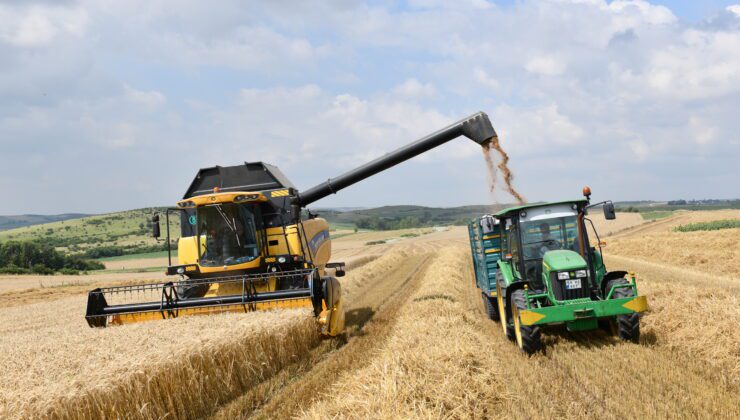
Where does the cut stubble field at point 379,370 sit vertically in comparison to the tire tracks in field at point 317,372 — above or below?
above

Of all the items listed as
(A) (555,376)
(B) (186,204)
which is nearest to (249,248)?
(B) (186,204)

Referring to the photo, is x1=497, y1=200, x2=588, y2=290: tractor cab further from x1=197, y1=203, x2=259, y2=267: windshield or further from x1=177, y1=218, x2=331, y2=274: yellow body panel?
x1=197, y1=203, x2=259, y2=267: windshield

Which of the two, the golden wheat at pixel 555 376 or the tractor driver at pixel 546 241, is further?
the tractor driver at pixel 546 241

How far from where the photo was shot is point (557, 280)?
24.4 ft

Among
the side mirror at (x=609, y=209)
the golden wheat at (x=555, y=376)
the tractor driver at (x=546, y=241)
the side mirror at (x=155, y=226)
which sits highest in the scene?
the side mirror at (x=155, y=226)

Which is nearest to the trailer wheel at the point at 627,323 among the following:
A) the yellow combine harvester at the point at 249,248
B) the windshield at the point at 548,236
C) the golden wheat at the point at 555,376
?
the golden wheat at the point at 555,376

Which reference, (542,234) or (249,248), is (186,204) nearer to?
(249,248)

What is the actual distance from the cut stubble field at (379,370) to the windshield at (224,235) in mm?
2371

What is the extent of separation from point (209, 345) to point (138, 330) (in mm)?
1509

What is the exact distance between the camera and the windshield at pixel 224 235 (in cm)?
986

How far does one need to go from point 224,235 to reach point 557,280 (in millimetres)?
5987

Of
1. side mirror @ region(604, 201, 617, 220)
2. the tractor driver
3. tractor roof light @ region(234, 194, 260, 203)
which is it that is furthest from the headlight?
side mirror @ region(604, 201, 617, 220)

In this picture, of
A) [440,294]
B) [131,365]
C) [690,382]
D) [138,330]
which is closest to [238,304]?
[138,330]

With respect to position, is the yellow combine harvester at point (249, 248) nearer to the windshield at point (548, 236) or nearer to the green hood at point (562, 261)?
the windshield at point (548, 236)
